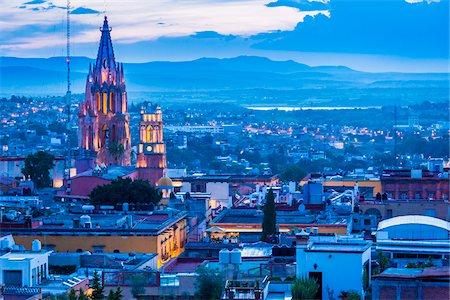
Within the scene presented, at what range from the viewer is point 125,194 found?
46156 millimetres

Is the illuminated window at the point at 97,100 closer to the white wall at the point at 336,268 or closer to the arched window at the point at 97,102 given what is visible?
the arched window at the point at 97,102

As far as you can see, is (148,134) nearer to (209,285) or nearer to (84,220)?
(84,220)

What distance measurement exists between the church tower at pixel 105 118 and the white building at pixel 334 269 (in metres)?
51.6

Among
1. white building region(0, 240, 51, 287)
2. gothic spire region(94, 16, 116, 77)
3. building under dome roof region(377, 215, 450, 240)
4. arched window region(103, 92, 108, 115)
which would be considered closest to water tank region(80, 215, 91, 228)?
building under dome roof region(377, 215, 450, 240)

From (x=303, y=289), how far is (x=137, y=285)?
284cm

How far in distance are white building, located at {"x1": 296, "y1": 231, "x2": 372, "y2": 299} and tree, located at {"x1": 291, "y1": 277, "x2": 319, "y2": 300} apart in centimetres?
66

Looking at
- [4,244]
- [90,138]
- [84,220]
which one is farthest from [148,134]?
[4,244]

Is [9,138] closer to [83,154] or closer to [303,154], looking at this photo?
[303,154]

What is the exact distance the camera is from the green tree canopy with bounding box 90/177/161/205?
45.6 m

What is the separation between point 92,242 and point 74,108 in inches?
5272

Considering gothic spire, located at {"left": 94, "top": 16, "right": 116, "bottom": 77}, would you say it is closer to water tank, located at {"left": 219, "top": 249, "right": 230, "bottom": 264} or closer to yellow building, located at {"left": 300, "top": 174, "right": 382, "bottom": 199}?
yellow building, located at {"left": 300, "top": 174, "right": 382, "bottom": 199}

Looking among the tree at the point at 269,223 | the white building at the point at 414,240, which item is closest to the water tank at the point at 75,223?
the tree at the point at 269,223

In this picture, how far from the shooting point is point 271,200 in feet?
112

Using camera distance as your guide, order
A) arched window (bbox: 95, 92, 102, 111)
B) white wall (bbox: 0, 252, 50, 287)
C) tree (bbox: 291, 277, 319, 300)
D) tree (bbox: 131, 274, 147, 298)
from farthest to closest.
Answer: arched window (bbox: 95, 92, 102, 111)
white wall (bbox: 0, 252, 50, 287)
tree (bbox: 131, 274, 147, 298)
tree (bbox: 291, 277, 319, 300)
